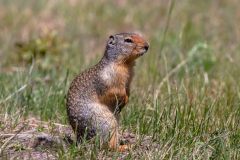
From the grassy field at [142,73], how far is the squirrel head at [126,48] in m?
0.52

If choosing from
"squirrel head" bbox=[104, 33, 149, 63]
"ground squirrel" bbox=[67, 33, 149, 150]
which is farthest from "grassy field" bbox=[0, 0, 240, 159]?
"squirrel head" bbox=[104, 33, 149, 63]

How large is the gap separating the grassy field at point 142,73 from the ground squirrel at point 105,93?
8.0 inches

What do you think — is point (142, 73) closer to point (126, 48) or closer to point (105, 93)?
point (126, 48)

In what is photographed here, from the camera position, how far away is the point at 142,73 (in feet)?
26.5

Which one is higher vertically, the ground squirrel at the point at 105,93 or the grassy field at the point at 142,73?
the ground squirrel at the point at 105,93

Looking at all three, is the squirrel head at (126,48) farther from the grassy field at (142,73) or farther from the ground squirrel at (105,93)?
the grassy field at (142,73)

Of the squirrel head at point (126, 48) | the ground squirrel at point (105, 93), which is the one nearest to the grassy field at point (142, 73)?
the ground squirrel at point (105, 93)

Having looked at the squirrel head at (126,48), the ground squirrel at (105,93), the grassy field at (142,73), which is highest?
the squirrel head at (126,48)

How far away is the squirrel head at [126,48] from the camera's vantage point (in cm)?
575

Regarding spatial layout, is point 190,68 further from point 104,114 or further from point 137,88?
point 104,114

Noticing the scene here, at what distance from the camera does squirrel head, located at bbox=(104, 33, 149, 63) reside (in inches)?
226

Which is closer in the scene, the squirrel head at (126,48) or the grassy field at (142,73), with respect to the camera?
the grassy field at (142,73)

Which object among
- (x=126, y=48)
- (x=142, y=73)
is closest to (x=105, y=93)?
(x=126, y=48)

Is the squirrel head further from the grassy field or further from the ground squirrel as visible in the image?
the grassy field
